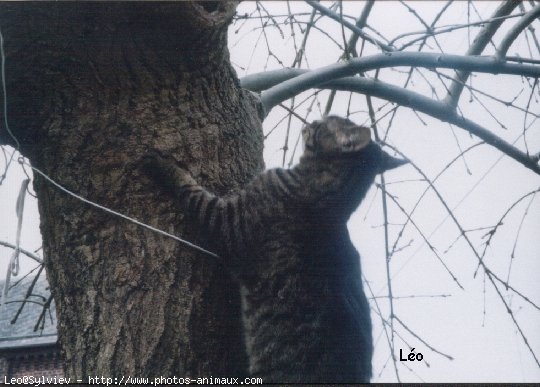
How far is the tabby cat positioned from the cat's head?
0.76 ft

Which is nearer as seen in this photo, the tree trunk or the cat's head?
the tree trunk

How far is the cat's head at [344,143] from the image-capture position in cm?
204

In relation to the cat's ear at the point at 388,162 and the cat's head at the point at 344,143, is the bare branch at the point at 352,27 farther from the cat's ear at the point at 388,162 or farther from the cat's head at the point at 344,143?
the cat's ear at the point at 388,162

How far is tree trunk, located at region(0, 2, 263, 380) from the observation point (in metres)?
1.25

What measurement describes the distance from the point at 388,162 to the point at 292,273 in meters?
0.80

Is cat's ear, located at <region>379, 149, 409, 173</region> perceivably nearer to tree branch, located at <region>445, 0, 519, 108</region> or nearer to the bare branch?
tree branch, located at <region>445, 0, 519, 108</region>

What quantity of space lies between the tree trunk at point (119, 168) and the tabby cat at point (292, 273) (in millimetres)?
145

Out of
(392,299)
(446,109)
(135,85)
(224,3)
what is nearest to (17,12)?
(135,85)

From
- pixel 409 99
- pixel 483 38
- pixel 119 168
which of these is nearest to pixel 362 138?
pixel 409 99

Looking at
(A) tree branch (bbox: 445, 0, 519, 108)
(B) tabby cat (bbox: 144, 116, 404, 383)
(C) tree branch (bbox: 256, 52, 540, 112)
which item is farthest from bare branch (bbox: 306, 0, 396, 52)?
(B) tabby cat (bbox: 144, 116, 404, 383)

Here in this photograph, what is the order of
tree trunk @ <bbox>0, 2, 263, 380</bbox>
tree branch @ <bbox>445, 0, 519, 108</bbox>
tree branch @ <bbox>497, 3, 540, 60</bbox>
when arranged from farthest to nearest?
tree branch @ <bbox>445, 0, 519, 108</bbox> → tree branch @ <bbox>497, 3, 540, 60</bbox> → tree trunk @ <bbox>0, 2, 263, 380</bbox>

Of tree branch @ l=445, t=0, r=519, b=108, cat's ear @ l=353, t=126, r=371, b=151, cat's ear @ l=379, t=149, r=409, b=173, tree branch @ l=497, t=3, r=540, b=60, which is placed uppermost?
tree branch @ l=445, t=0, r=519, b=108

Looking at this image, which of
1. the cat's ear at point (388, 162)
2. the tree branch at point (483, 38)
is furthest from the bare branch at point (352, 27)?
the cat's ear at point (388, 162)

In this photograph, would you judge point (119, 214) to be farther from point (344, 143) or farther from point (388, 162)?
point (388, 162)
